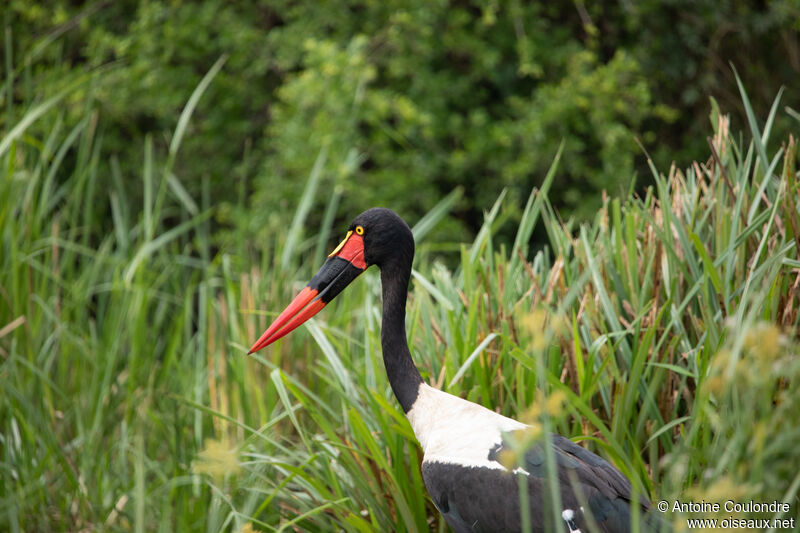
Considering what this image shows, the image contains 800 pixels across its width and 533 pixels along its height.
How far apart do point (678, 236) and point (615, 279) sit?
221mm

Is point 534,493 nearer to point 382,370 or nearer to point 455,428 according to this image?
point 455,428

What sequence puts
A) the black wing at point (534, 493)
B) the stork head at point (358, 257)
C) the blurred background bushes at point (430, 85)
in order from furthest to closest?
the blurred background bushes at point (430, 85), the stork head at point (358, 257), the black wing at point (534, 493)

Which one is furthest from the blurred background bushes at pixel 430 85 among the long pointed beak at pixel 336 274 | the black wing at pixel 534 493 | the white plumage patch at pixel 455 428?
the black wing at pixel 534 493

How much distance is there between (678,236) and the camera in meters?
2.31

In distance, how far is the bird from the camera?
173 centimetres

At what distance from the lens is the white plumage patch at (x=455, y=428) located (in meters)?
1.91

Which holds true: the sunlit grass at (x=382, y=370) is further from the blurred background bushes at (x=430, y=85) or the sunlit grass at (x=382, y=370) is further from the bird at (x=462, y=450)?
the blurred background bushes at (x=430, y=85)

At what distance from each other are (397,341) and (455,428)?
1.05ft

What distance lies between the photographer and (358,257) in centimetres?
230

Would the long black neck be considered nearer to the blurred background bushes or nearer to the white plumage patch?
the white plumage patch

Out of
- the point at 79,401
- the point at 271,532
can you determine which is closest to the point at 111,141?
the point at 79,401

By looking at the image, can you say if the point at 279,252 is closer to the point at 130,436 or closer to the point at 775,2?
the point at 130,436

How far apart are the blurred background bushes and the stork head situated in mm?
2543

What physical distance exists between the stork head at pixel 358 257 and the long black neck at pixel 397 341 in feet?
0.11
